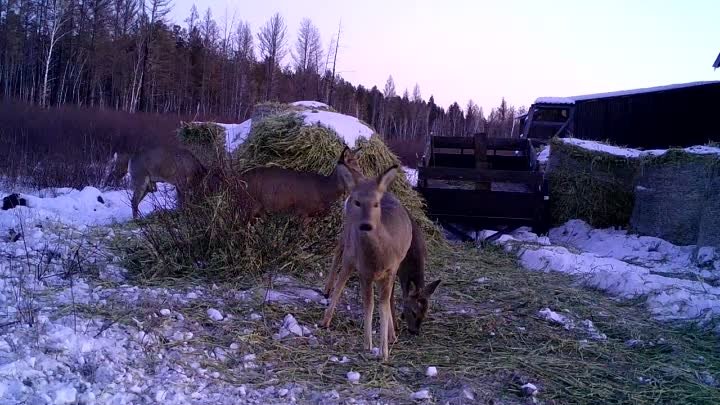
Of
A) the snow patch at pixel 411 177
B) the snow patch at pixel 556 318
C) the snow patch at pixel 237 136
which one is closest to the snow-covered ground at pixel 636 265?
the snow patch at pixel 556 318

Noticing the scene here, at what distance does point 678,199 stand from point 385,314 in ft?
27.8

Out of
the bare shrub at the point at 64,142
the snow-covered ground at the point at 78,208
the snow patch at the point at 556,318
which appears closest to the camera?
the snow patch at the point at 556,318

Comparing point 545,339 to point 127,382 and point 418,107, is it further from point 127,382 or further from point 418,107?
point 418,107

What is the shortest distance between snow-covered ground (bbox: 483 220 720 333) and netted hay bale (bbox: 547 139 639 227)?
0.35 m

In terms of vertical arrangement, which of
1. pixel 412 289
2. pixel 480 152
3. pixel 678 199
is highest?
pixel 480 152

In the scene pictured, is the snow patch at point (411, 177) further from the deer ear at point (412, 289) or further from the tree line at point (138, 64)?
the tree line at point (138, 64)

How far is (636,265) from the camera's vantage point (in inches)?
414

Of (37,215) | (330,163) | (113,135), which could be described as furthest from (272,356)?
(113,135)

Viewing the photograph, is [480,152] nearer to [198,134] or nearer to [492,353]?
[198,134]

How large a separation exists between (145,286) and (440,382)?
11.6 ft

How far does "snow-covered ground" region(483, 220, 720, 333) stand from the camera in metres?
7.41

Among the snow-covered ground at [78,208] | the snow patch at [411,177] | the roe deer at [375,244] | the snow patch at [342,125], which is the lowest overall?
the snow-covered ground at [78,208]

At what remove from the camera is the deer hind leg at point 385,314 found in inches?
214

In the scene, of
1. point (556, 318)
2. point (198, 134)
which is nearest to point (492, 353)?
point (556, 318)
